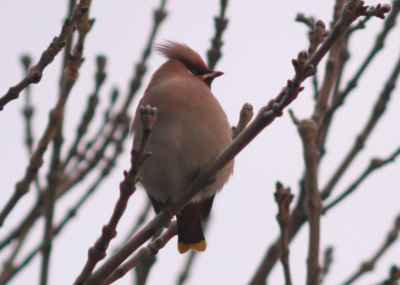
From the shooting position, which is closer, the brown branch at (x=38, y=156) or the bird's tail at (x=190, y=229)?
the brown branch at (x=38, y=156)

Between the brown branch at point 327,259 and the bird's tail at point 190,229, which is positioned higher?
the bird's tail at point 190,229

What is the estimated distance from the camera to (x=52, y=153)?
3.26m

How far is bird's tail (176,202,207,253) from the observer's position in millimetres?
4098

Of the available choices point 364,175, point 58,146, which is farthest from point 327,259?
point 58,146

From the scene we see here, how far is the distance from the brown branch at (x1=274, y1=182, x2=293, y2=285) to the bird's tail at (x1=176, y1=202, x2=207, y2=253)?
2.91ft

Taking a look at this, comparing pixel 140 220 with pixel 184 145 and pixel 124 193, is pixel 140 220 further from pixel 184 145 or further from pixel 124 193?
pixel 124 193

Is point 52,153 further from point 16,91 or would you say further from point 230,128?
point 230,128

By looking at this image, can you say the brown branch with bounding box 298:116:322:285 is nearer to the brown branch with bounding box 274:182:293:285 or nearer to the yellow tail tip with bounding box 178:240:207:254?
the brown branch with bounding box 274:182:293:285

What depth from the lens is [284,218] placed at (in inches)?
128

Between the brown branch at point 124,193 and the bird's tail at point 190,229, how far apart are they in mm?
1634

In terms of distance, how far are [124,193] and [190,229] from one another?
1.93 meters

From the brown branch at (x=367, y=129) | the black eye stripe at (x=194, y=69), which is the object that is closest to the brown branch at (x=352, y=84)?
the brown branch at (x=367, y=129)

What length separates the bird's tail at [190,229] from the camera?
410cm

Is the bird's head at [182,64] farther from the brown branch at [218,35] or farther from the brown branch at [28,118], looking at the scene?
the brown branch at [28,118]
